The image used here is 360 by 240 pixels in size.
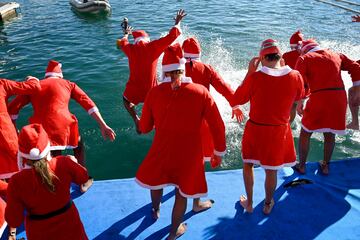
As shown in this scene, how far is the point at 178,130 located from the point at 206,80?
1079 mm

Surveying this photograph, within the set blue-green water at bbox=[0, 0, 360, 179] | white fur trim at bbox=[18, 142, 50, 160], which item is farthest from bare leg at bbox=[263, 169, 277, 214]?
white fur trim at bbox=[18, 142, 50, 160]

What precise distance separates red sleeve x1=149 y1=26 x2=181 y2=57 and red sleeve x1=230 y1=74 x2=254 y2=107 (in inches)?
64.9

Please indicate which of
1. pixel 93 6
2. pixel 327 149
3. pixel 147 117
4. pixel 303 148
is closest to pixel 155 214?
pixel 147 117

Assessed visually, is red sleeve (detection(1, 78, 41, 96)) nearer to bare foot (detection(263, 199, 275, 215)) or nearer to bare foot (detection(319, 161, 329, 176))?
bare foot (detection(263, 199, 275, 215))

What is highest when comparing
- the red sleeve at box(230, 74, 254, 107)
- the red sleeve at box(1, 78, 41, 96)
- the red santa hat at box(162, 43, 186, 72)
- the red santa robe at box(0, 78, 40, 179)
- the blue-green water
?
the red santa hat at box(162, 43, 186, 72)

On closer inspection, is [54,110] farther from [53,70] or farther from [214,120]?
[214,120]

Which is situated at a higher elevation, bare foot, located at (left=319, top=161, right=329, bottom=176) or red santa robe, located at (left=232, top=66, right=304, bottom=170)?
red santa robe, located at (left=232, top=66, right=304, bottom=170)

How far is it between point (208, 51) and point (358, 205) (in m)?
7.94

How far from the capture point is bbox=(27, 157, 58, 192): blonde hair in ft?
7.60

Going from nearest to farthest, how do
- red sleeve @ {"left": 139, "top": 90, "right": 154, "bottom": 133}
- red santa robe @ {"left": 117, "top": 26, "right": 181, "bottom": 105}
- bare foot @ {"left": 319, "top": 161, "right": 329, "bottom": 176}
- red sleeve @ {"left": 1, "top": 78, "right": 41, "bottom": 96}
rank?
red sleeve @ {"left": 139, "top": 90, "right": 154, "bottom": 133}
red sleeve @ {"left": 1, "top": 78, "right": 41, "bottom": 96}
bare foot @ {"left": 319, "top": 161, "right": 329, "bottom": 176}
red santa robe @ {"left": 117, "top": 26, "right": 181, "bottom": 105}

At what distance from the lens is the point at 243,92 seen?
3.17 m

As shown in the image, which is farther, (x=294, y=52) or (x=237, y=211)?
(x=294, y=52)

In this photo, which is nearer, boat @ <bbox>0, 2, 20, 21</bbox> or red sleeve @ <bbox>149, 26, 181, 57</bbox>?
red sleeve @ <bbox>149, 26, 181, 57</bbox>

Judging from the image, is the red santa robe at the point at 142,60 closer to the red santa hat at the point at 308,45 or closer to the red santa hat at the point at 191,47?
the red santa hat at the point at 191,47
